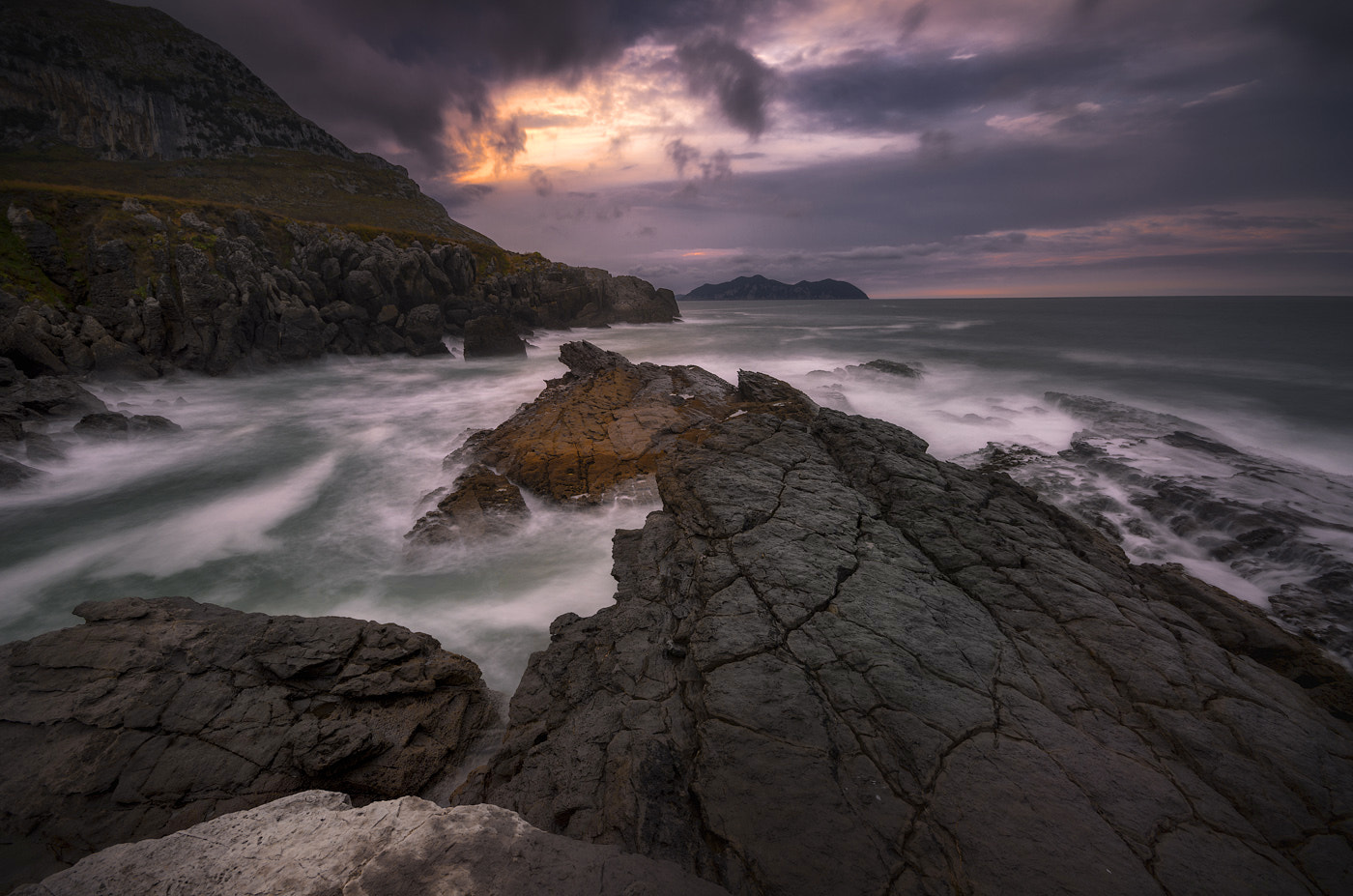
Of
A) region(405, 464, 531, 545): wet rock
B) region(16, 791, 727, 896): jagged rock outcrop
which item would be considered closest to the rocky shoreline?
region(16, 791, 727, 896): jagged rock outcrop

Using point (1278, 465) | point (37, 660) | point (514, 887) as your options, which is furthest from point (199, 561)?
point (1278, 465)

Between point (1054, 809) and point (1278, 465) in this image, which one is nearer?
point (1054, 809)

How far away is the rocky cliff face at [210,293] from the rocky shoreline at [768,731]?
927 inches

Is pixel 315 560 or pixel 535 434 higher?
pixel 535 434

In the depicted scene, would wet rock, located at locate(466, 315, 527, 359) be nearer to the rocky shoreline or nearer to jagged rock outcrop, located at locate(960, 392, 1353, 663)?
the rocky shoreline

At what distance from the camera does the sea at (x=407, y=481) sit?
8.86 meters

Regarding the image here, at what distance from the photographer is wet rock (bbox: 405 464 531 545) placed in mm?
10320

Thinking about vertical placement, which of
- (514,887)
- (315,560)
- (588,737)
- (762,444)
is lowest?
(315,560)

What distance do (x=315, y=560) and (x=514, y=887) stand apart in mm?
9570

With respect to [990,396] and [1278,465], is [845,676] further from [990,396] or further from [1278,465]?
[990,396]

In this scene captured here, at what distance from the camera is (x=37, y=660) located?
5.26 m

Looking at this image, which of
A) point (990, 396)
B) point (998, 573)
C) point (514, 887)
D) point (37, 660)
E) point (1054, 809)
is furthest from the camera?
point (990, 396)

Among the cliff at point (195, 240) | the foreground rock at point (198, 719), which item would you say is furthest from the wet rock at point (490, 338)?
the foreground rock at point (198, 719)

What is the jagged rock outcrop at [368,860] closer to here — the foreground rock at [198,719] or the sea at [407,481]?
the foreground rock at [198,719]
